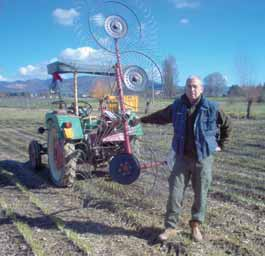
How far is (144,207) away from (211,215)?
2.81ft

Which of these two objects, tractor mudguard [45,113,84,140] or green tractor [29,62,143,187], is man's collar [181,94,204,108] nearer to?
green tractor [29,62,143,187]

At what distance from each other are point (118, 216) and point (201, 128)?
164cm

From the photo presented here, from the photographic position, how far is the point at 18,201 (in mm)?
5445

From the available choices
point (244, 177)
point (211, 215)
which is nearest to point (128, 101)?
point (211, 215)

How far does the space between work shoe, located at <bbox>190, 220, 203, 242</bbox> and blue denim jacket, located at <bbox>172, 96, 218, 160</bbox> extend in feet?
2.21

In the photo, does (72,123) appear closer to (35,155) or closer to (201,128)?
(35,155)

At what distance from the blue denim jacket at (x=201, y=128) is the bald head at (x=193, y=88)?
0.07 metres

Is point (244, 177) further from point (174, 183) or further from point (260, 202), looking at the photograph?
point (174, 183)

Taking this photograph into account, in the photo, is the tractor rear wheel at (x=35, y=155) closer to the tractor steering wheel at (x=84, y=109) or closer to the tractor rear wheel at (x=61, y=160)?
the tractor rear wheel at (x=61, y=160)

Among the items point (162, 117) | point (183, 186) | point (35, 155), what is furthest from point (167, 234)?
point (35, 155)

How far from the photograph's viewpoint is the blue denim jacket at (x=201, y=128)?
12.1ft

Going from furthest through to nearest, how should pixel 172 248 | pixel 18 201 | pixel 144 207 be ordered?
1. pixel 18 201
2. pixel 144 207
3. pixel 172 248

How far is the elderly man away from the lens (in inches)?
146

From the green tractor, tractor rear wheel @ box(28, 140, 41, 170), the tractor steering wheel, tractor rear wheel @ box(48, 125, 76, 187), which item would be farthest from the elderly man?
tractor rear wheel @ box(28, 140, 41, 170)
